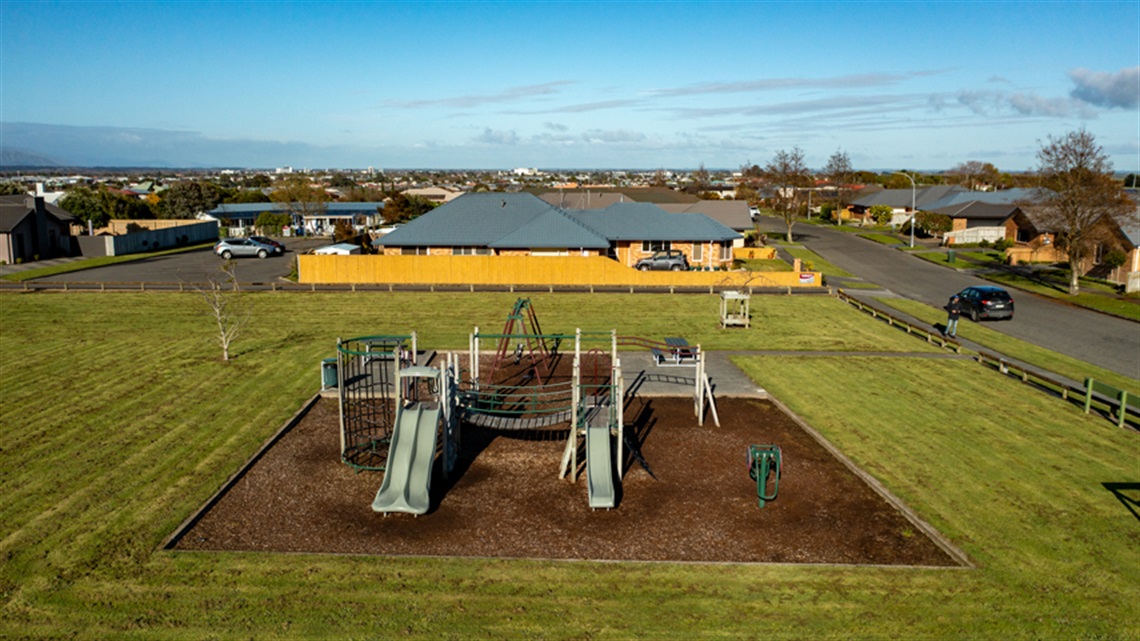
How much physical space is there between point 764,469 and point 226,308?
2400 cm

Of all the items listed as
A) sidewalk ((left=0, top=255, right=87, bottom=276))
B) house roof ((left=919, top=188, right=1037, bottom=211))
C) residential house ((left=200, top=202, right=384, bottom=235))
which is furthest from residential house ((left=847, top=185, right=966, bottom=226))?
sidewalk ((left=0, top=255, right=87, bottom=276))

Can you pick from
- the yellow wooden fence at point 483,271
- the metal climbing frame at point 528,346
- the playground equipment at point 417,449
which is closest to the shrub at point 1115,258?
the yellow wooden fence at point 483,271

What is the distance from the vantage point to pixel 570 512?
46.6 feet

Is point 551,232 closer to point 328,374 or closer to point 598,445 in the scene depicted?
point 328,374

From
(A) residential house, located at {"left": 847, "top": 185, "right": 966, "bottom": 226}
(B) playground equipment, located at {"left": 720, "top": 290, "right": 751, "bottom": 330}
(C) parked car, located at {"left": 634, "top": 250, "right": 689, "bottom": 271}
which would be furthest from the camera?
(A) residential house, located at {"left": 847, "top": 185, "right": 966, "bottom": 226}

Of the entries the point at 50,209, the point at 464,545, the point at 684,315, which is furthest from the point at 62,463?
the point at 50,209

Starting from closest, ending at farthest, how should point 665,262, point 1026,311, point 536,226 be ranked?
point 1026,311, point 536,226, point 665,262

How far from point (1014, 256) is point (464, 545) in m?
54.6

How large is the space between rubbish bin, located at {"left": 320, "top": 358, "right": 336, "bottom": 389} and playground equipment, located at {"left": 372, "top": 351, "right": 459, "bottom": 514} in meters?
5.32

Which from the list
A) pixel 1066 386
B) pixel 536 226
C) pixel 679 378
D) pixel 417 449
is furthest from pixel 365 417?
pixel 536 226

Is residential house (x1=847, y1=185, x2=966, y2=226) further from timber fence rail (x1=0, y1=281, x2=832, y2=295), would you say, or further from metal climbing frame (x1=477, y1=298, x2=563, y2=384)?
metal climbing frame (x1=477, y1=298, x2=563, y2=384)

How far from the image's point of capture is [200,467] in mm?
15922

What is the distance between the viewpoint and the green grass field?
10664 millimetres

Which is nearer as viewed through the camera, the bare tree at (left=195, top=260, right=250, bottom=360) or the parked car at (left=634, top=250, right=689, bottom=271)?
the bare tree at (left=195, top=260, right=250, bottom=360)
